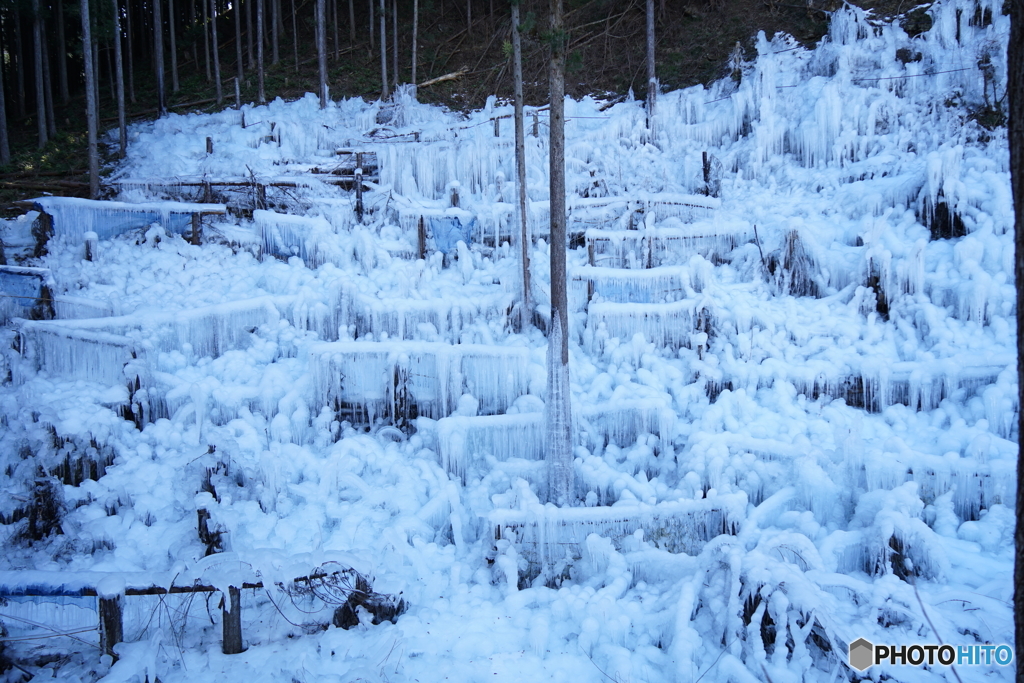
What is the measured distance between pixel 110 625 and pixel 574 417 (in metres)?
5.66

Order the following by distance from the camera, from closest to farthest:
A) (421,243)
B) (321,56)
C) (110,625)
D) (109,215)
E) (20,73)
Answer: (110,625)
(109,215)
(421,243)
(321,56)
(20,73)

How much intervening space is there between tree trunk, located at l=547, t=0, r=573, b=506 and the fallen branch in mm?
17256

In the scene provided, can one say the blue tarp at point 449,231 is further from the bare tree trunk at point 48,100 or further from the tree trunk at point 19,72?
the tree trunk at point 19,72

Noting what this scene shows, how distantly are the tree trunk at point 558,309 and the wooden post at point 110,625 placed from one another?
14.8 ft

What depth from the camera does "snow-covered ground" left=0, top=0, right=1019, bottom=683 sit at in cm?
561

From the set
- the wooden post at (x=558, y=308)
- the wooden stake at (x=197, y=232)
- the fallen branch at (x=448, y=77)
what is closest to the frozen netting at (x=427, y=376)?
the wooden post at (x=558, y=308)

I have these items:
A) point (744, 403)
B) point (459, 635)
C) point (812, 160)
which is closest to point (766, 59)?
point (812, 160)

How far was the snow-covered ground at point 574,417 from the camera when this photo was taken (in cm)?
561

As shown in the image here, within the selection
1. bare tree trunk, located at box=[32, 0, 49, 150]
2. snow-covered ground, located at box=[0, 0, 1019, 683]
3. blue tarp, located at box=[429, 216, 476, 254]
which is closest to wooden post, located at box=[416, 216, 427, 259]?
snow-covered ground, located at box=[0, 0, 1019, 683]

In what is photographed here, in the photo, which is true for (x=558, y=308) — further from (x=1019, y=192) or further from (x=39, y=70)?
(x=39, y=70)

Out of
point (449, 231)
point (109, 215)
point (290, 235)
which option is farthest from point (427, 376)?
point (109, 215)

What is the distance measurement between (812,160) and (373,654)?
13.5 metres

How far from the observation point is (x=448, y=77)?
77.6ft

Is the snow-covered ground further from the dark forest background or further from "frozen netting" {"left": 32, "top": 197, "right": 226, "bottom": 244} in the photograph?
the dark forest background
